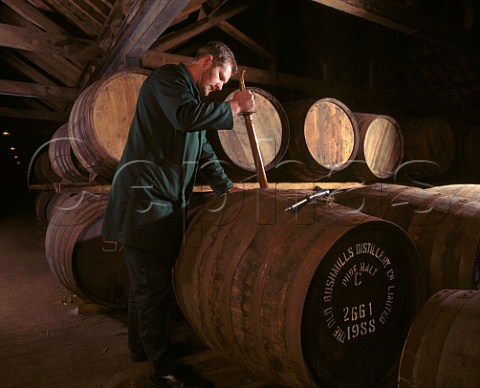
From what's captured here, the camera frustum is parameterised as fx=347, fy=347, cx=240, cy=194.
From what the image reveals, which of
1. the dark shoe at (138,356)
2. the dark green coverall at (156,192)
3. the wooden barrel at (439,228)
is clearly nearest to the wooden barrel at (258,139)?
the dark green coverall at (156,192)

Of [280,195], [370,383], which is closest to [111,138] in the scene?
[280,195]

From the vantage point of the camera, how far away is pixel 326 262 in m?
1.60

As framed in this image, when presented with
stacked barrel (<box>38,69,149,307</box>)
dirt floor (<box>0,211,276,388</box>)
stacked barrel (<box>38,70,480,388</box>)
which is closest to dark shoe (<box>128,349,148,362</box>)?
dirt floor (<box>0,211,276,388</box>)

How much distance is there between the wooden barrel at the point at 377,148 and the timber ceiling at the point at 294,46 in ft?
3.78

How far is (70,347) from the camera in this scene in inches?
112

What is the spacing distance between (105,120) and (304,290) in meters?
2.25

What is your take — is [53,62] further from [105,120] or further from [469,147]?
[469,147]

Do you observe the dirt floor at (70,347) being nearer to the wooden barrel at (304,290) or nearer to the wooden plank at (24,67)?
the wooden barrel at (304,290)

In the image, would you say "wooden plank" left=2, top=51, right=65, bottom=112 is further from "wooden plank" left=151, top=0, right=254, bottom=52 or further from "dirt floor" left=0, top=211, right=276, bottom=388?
"dirt floor" left=0, top=211, right=276, bottom=388

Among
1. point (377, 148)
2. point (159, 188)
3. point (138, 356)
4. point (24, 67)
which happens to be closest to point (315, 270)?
point (159, 188)

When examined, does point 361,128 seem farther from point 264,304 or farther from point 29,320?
point 29,320

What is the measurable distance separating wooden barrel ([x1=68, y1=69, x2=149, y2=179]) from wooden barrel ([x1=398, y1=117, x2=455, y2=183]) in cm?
366

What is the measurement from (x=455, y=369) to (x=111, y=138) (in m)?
2.74

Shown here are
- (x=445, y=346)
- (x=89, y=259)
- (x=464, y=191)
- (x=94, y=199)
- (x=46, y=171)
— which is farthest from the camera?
(x=46, y=171)
